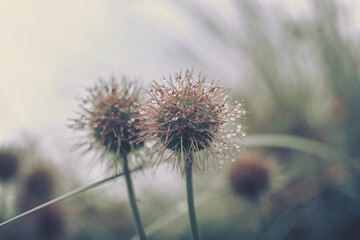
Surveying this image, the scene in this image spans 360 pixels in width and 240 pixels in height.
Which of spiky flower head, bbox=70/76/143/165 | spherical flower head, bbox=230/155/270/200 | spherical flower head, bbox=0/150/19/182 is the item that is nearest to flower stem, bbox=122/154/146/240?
spiky flower head, bbox=70/76/143/165

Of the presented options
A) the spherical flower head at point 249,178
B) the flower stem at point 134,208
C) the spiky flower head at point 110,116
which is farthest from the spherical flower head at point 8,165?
the spherical flower head at point 249,178

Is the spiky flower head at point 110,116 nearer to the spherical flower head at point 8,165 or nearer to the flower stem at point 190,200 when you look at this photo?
the flower stem at point 190,200

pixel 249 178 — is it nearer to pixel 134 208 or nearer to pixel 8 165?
pixel 134 208

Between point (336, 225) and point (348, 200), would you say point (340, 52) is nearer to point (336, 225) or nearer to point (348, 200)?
point (348, 200)

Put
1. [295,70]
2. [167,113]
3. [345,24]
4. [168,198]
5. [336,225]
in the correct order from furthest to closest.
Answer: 1. [168,198]
2. [295,70]
3. [345,24]
4. [336,225]
5. [167,113]

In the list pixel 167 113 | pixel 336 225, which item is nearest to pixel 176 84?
pixel 167 113

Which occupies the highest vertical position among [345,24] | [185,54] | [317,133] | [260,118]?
[185,54]

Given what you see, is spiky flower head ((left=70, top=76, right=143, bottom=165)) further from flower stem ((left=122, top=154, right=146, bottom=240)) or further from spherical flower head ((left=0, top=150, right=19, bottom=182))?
spherical flower head ((left=0, top=150, right=19, bottom=182))

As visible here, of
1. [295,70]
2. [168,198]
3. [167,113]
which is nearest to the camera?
[167,113]
